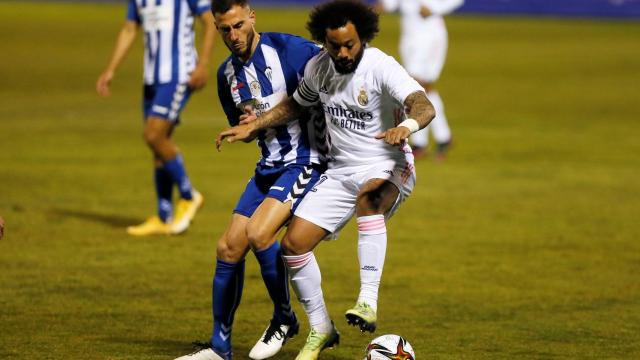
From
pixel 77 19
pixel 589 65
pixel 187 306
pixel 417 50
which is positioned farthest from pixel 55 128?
pixel 77 19

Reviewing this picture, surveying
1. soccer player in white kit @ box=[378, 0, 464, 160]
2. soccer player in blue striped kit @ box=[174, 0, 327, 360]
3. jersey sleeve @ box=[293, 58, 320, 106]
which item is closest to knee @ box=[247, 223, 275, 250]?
soccer player in blue striped kit @ box=[174, 0, 327, 360]

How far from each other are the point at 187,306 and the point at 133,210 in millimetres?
4004

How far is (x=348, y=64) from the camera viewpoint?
639 centimetres

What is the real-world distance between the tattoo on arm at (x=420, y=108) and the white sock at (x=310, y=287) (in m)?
0.98

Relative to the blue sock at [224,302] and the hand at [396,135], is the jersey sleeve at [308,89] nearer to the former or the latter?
the hand at [396,135]

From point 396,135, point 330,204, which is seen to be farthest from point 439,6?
point 396,135

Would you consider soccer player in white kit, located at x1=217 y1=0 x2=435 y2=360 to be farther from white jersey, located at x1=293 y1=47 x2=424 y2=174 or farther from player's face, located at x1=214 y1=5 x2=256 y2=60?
player's face, located at x1=214 y1=5 x2=256 y2=60

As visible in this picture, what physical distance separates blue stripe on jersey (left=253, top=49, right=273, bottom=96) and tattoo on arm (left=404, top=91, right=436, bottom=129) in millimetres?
1020

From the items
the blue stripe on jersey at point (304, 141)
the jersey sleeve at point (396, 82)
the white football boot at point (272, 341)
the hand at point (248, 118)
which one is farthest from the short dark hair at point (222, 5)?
the white football boot at point (272, 341)

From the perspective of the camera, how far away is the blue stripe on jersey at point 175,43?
35.5ft

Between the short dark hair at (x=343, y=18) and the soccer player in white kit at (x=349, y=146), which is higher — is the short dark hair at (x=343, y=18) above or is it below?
above

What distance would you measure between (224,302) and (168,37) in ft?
14.8

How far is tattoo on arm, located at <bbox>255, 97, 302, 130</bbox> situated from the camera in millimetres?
6809

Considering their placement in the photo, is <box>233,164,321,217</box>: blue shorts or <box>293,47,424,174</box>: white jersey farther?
<box>233,164,321,217</box>: blue shorts
